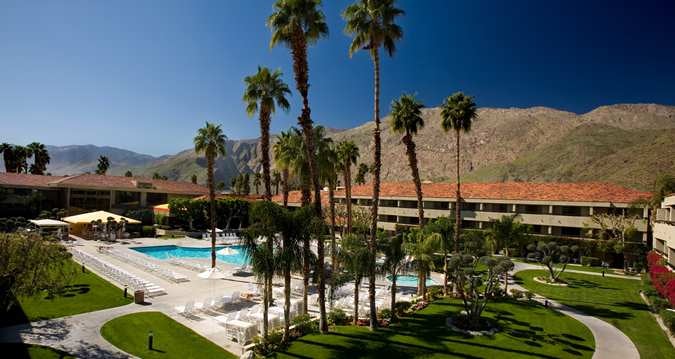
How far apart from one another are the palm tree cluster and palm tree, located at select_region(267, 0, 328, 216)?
78.7 m

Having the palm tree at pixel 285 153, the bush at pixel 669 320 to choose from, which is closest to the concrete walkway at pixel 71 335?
the palm tree at pixel 285 153

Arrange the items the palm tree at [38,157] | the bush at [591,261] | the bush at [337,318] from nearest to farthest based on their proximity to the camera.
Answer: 1. the bush at [337,318]
2. the bush at [591,261]
3. the palm tree at [38,157]

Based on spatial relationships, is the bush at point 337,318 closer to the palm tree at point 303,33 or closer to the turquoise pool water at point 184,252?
the palm tree at point 303,33

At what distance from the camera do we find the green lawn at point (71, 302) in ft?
65.9

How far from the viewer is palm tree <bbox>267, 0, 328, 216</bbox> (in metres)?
20.4

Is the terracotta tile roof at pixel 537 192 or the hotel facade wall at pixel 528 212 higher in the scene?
the terracotta tile roof at pixel 537 192

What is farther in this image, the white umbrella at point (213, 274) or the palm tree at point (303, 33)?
the white umbrella at point (213, 274)

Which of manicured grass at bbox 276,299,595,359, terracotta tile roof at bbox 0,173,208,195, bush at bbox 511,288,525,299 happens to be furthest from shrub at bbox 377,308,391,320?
terracotta tile roof at bbox 0,173,208,195

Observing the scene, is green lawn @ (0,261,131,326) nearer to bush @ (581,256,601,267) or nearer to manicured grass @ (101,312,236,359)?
manicured grass @ (101,312,236,359)

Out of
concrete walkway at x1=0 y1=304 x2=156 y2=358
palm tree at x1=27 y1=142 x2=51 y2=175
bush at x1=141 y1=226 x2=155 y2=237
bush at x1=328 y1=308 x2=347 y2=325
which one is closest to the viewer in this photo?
concrete walkway at x1=0 y1=304 x2=156 y2=358

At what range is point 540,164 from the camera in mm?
134875

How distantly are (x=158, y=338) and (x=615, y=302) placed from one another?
29.7 meters

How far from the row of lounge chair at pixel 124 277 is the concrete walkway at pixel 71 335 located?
4.84 metres

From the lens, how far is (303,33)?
2080cm
